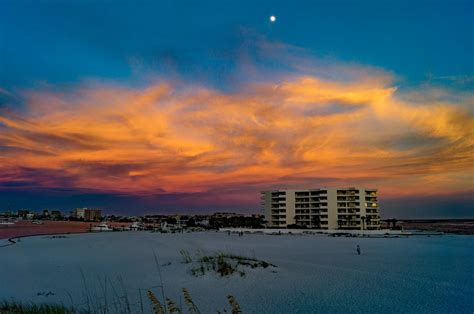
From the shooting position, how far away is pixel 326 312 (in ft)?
27.8

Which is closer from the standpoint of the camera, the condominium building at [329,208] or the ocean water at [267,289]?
the ocean water at [267,289]

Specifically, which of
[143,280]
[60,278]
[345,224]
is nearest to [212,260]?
[143,280]

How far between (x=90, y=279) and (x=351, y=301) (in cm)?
993

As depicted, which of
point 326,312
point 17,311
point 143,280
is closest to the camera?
point 17,311

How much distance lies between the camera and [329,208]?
3664 inches

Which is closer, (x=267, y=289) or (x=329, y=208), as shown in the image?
(x=267, y=289)

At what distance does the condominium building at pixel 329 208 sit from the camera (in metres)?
90.6

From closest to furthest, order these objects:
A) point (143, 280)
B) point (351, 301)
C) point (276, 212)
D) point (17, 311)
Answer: point (17, 311) < point (351, 301) < point (143, 280) < point (276, 212)

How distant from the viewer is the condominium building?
90.6 metres

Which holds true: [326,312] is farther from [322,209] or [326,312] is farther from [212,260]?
[322,209]

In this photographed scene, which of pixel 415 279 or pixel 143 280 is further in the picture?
pixel 415 279

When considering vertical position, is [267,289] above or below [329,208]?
below

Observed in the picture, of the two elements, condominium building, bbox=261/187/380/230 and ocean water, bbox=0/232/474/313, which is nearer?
ocean water, bbox=0/232/474/313

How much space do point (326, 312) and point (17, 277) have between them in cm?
1360
